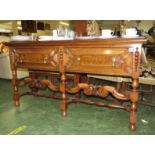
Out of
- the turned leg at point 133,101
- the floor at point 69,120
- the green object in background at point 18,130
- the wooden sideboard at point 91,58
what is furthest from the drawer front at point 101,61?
the green object in background at point 18,130

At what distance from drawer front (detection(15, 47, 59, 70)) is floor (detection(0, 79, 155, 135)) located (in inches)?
25.9

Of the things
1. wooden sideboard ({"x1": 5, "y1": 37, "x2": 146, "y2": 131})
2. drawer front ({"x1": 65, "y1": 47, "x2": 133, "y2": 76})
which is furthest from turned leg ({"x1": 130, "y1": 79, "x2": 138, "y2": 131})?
drawer front ({"x1": 65, "y1": 47, "x2": 133, "y2": 76})

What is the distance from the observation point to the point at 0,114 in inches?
101

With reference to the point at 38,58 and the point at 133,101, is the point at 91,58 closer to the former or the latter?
the point at 133,101

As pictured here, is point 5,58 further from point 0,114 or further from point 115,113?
point 115,113

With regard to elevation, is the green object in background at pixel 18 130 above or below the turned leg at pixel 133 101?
below

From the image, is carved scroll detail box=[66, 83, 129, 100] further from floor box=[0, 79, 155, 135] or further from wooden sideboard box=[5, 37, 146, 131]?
floor box=[0, 79, 155, 135]

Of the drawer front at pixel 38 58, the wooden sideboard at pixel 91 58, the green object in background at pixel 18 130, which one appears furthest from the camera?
the drawer front at pixel 38 58

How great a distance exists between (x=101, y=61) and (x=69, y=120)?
34.4 inches

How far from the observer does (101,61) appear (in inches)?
78.7

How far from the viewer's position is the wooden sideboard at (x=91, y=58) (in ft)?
6.07

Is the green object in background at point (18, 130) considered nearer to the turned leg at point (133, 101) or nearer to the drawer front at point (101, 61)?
the drawer front at point (101, 61)

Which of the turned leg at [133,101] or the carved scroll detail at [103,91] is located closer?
the turned leg at [133,101]
